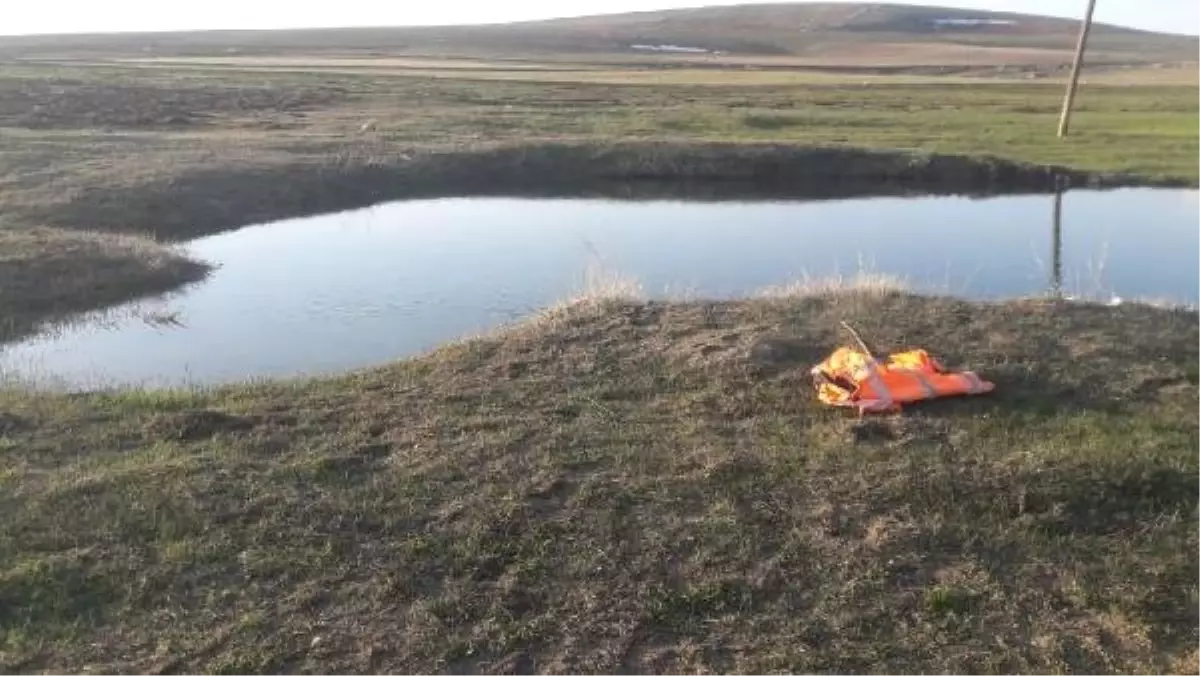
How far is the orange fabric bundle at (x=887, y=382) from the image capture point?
1062 cm

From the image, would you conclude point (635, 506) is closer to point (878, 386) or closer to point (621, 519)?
point (621, 519)

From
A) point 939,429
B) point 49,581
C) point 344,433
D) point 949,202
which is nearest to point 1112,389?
point 939,429

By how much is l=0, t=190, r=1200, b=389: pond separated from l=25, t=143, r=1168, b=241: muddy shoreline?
97cm

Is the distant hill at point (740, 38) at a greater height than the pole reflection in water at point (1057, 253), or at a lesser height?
greater

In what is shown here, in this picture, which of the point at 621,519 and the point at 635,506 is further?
the point at 635,506

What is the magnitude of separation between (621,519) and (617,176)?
25005 mm

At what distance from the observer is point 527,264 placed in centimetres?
2352

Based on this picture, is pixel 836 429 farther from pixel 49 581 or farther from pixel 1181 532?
pixel 49 581

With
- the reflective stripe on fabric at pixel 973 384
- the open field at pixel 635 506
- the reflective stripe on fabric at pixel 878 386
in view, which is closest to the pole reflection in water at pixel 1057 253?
the open field at pixel 635 506

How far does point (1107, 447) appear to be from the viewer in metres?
9.65

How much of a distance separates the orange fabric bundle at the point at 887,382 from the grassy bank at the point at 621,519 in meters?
0.18

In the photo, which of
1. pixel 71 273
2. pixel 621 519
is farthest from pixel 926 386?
pixel 71 273

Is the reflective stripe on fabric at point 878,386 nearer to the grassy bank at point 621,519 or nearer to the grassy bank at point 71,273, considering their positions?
the grassy bank at point 621,519

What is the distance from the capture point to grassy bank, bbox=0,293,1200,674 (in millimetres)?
7301
